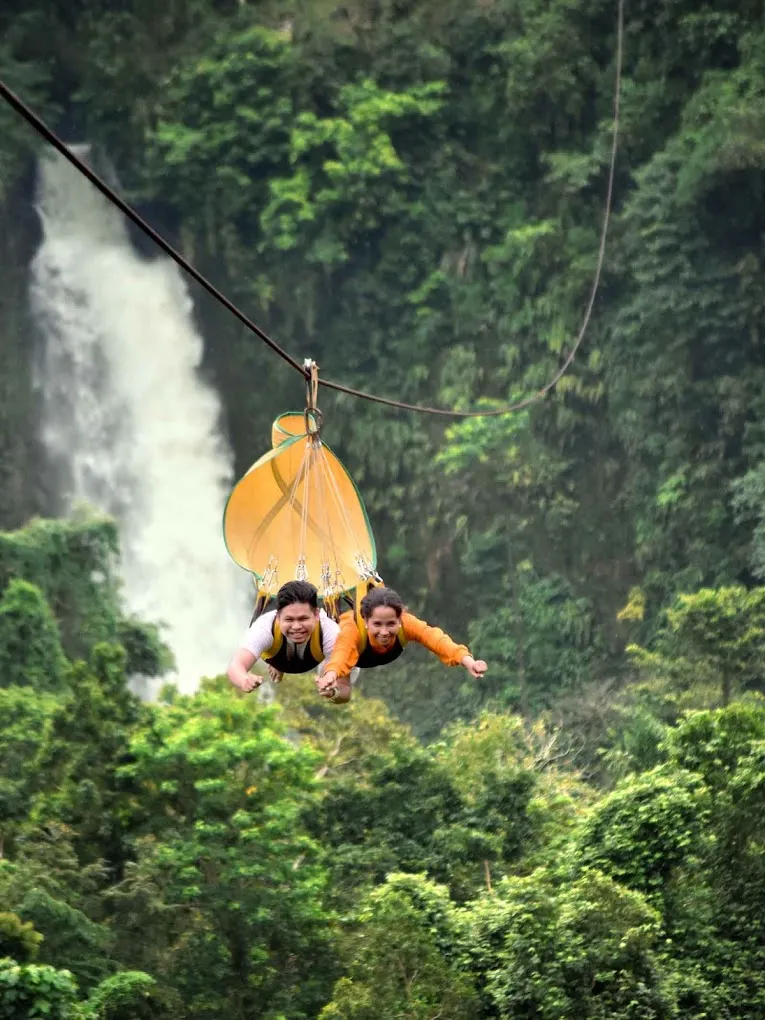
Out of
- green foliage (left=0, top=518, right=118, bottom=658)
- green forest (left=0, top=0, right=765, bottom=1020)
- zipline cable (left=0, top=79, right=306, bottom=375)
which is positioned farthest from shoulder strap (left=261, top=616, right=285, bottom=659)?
green foliage (left=0, top=518, right=118, bottom=658)

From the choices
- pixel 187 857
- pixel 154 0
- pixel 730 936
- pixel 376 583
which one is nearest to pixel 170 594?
pixel 154 0

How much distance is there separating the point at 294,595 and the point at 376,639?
1.15 feet

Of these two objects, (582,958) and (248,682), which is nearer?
(248,682)

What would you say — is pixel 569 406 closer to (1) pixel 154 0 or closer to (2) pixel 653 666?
(2) pixel 653 666

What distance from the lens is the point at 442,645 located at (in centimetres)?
622

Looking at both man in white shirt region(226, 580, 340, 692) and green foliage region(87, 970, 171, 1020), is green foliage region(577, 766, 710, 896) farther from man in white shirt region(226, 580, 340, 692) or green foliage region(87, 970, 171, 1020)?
man in white shirt region(226, 580, 340, 692)

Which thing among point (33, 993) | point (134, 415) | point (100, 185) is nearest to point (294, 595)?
point (100, 185)

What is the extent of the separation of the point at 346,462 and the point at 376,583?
815 inches

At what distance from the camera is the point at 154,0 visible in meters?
27.7

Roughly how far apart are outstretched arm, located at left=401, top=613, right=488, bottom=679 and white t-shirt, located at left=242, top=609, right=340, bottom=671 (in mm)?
288

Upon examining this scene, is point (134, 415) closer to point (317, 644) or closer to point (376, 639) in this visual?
point (317, 644)

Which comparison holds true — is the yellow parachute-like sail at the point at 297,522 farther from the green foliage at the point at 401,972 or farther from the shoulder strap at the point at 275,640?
the green foliage at the point at 401,972

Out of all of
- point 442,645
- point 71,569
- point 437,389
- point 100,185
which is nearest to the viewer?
point 100,185

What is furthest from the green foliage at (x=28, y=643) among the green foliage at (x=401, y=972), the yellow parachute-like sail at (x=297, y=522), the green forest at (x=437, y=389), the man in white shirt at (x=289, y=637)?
the man in white shirt at (x=289, y=637)
